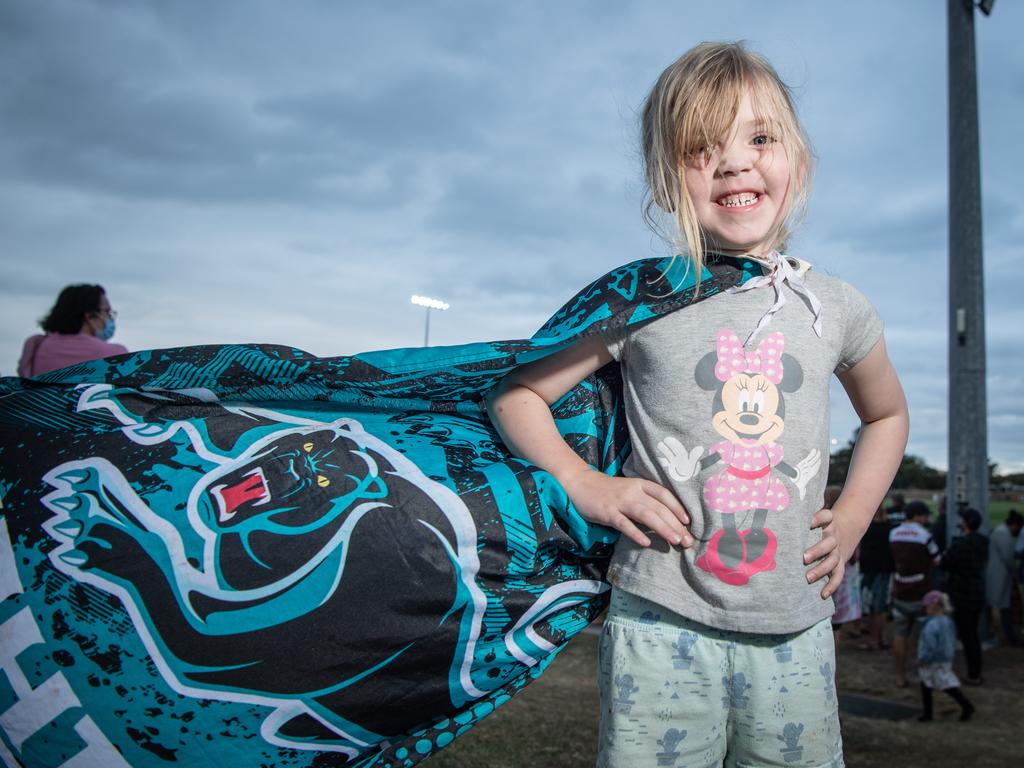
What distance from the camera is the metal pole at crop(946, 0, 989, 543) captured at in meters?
8.34

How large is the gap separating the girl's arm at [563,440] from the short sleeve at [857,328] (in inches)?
19.8

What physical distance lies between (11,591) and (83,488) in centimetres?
20

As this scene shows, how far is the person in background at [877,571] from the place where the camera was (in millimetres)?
9375

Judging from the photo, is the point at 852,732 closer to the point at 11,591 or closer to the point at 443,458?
the point at 443,458

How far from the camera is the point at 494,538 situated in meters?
1.54

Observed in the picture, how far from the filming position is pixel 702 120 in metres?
1.60

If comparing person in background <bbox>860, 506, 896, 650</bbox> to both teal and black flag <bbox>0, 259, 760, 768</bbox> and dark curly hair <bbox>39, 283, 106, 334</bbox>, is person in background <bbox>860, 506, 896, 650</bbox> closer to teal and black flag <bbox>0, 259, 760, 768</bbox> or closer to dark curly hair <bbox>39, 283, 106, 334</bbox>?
dark curly hair <bbox>39, 283, 106, 334</bbox>

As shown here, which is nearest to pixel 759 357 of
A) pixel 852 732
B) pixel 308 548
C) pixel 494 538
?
pixel 494 538

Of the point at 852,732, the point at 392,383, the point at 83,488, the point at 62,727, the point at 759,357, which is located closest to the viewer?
the point at 62,727

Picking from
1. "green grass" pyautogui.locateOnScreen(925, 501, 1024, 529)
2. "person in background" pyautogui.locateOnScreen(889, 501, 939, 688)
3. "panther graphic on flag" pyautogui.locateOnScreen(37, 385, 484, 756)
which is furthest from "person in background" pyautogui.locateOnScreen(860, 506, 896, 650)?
"green grass" pyautogui.locateOnScreen(925, 501, 1024, 529)

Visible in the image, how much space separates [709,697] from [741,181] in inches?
39.0

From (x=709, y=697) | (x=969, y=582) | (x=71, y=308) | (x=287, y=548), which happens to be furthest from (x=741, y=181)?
(x=969, y=582)

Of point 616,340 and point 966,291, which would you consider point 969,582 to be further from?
point 616,340

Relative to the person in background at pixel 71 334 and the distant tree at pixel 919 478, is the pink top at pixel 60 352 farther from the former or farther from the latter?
the distant tree at pixel 919 478
